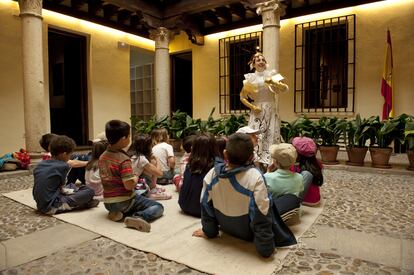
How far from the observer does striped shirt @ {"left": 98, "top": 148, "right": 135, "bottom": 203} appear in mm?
2307

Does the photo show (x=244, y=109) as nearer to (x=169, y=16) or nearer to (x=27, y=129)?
(x=169, y=16)

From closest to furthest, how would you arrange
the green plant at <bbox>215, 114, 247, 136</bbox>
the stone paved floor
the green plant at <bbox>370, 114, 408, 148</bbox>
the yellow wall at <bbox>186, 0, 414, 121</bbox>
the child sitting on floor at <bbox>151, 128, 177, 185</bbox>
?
the stone paved floor, the child sitting on floor at <bbox>151, 128, 177, 185</bbox>, the green plant at <bbox>370, 114, 408, 148</bbox>, the green plant at <bbox>215, 114, 247, 136</bbox>, the yellow wall at <bbox>186, 0, 414, 121</bbox>

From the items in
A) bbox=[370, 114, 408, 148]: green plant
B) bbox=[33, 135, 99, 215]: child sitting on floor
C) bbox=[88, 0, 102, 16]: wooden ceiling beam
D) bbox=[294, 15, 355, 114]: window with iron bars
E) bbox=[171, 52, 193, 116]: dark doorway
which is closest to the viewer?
bbox=[33, 135, 99, 215]: child sitting on floor

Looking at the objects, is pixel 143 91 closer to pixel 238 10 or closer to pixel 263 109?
pixel 238 10

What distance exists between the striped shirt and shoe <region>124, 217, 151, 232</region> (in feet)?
0.64

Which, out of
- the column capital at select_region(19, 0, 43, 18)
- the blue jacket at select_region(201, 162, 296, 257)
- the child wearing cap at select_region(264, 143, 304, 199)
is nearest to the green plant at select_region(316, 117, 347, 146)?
the child wearing cap at select_region(264, 143, 304, 199)

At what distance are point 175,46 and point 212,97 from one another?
2.12 m

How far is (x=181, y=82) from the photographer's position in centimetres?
1020

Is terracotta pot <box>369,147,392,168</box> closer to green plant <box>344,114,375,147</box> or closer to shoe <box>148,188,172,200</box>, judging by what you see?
green plant <box>344,114,375,147</box>

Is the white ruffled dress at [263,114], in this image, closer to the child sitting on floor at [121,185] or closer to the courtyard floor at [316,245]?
the courtyard floor at [316,245]

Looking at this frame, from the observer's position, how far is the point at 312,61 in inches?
281

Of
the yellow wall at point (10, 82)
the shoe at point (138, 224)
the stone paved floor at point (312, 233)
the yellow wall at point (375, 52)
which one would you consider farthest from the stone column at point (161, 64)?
the shoe at point (138, 224)

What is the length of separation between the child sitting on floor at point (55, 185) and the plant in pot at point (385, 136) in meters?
4.23

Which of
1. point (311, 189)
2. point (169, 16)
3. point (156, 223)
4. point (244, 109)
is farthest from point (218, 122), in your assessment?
point (156, 223)
